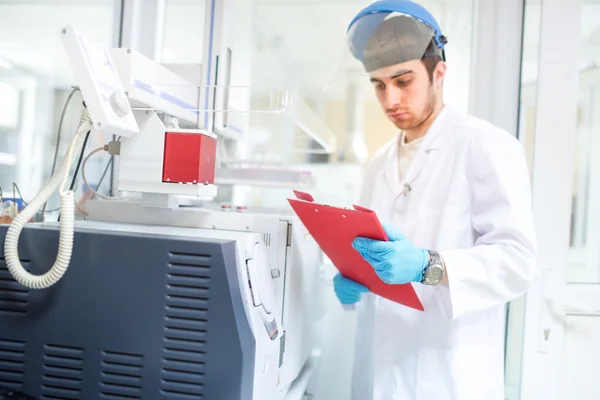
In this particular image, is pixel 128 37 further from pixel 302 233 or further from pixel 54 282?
pixel 54 282

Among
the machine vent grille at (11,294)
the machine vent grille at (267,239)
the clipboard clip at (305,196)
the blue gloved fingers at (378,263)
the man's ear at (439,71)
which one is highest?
the man's ear at (439,71)

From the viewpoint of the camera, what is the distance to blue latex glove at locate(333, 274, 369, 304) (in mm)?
1304

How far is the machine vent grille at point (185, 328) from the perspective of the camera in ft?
2.40

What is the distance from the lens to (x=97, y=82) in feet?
2.36

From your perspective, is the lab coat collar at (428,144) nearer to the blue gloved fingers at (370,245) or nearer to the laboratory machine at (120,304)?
the blue gloved fingers at (370,245)

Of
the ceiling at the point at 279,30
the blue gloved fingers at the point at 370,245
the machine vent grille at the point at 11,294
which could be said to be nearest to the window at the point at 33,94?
the ceiling at the point at 279,30

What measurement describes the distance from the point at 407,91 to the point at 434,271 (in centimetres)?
55

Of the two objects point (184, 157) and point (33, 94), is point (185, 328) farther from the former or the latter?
point (33, 94)

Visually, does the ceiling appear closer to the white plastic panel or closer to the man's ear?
the man's ear

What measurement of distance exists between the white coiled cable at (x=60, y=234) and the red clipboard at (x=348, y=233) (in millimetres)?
479

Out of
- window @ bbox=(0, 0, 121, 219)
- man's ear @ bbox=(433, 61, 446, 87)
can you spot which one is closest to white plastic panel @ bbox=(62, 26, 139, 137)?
window @ bbox=(0, 0, 121, 219)

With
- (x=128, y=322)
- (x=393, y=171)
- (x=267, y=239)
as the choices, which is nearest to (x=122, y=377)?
(x=128, y=322)

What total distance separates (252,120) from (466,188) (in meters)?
1.28

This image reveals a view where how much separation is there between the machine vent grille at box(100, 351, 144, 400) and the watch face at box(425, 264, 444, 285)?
0.67 m
